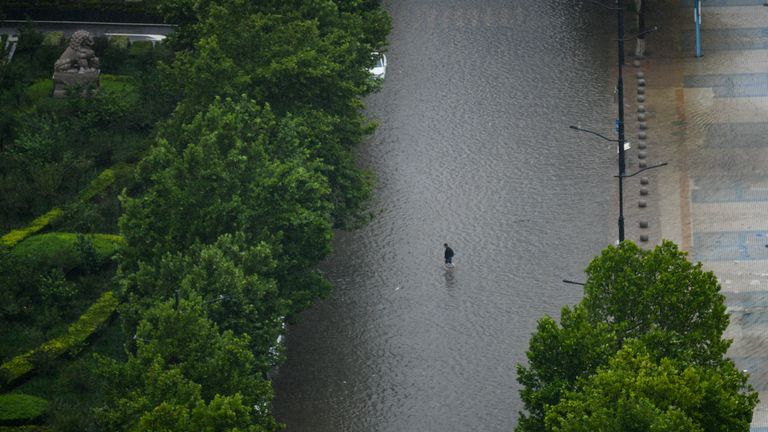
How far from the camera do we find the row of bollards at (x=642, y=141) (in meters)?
93.1

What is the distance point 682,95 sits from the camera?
104 metres

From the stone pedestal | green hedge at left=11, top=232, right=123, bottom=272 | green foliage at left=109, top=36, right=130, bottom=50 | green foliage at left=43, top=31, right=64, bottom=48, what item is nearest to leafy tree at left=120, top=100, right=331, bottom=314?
green hedge at left=11, top=232, right=123, bottom=272

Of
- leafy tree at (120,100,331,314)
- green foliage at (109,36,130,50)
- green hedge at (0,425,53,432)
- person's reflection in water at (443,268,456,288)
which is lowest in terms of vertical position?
person's reflection in water at (443,268,456,288)

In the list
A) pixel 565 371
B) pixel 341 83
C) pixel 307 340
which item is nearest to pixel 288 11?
pixel 341 83

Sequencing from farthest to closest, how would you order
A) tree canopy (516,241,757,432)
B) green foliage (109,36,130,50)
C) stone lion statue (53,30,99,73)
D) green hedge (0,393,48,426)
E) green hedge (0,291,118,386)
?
green foliage (109,36,130,50) < stone lion statue (53,30,99,73) < green hedge (0,291,118,386) < green hedge (0,393,48,426) < tree canopy (516,241,757,432)

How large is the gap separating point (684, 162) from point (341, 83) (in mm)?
18950

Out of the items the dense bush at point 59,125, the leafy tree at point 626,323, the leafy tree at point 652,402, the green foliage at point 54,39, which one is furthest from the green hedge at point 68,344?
the green foliage at point 54,39

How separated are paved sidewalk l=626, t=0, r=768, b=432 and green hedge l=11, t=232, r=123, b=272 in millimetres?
25023

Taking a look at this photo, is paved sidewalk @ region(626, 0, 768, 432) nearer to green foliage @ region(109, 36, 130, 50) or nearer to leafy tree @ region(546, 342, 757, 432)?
leafy tree @ region(546, 342, 757, 432)

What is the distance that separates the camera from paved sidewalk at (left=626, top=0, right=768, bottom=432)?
86.1m

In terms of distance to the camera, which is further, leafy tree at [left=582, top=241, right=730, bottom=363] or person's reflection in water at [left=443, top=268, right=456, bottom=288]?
person's reflection in water at [left=443, top=268, right=456, bottom=288]

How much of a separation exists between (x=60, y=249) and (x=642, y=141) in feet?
101

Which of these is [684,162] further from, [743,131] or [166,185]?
[166,185]

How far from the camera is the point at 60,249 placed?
88.7 m
